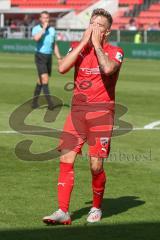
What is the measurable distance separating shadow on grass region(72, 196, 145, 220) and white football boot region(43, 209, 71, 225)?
13.7 inches

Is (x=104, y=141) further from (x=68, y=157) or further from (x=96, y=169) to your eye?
(x=68, y=157)

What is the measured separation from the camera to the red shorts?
7602 millimetres

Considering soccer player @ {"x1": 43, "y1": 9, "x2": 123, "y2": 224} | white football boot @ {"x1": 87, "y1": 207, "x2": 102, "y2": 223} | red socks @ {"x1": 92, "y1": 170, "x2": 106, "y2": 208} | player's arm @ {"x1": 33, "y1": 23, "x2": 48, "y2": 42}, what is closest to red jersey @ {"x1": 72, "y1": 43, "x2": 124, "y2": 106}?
soccer player @ {"x1": 43, "y1": 9, "x2": 123, "y2": 224}

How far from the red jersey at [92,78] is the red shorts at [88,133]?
148 mm

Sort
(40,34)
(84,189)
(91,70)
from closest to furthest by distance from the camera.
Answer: (91,70)
(84,189)
(40,34)

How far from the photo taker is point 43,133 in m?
14.0

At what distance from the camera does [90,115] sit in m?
7.64

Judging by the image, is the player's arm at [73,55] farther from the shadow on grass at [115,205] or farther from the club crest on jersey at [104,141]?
the shadow on grass at [115,205]

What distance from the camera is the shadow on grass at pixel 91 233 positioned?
7.01 metres

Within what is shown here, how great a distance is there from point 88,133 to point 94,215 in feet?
2.83

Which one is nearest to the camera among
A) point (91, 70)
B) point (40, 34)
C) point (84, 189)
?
point (91, 70)

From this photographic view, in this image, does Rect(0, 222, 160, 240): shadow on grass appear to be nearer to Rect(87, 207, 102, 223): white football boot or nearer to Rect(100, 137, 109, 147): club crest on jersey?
Rect(87, 207, 102, 223): white football boot

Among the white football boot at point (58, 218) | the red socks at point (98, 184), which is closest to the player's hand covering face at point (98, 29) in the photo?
the red socks at point (98, 184)

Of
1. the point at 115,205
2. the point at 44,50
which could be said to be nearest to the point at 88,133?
the point at 115,205
